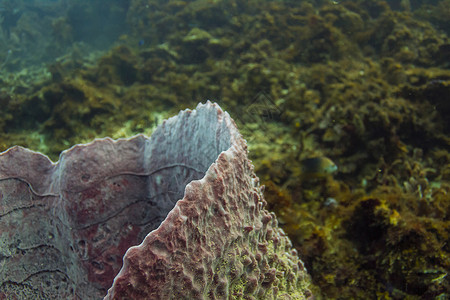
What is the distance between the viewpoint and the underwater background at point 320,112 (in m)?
2.59

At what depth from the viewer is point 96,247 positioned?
7.42 ft

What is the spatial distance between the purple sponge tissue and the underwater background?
99 centimetres

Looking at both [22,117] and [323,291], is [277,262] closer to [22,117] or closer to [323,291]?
[323,291]

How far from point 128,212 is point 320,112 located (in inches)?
158

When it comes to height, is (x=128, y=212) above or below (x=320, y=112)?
above

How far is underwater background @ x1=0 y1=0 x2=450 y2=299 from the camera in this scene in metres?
2.59

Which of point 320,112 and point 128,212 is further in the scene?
point 320,112

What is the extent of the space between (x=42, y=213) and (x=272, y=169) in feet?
9.11

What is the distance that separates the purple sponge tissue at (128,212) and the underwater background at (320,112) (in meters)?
0.99

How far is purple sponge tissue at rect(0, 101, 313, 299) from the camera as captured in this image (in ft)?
4.64

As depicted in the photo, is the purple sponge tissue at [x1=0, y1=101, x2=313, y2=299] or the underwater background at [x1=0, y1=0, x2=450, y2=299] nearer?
the purple sponge tissue at [x1=0, y1=101, x2=313, y2=299]

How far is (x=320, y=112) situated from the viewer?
520 centimetres

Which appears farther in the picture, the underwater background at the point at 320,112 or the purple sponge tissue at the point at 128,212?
the underwater background at the point at 320,112

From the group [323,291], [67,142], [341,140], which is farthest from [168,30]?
[323,291]
